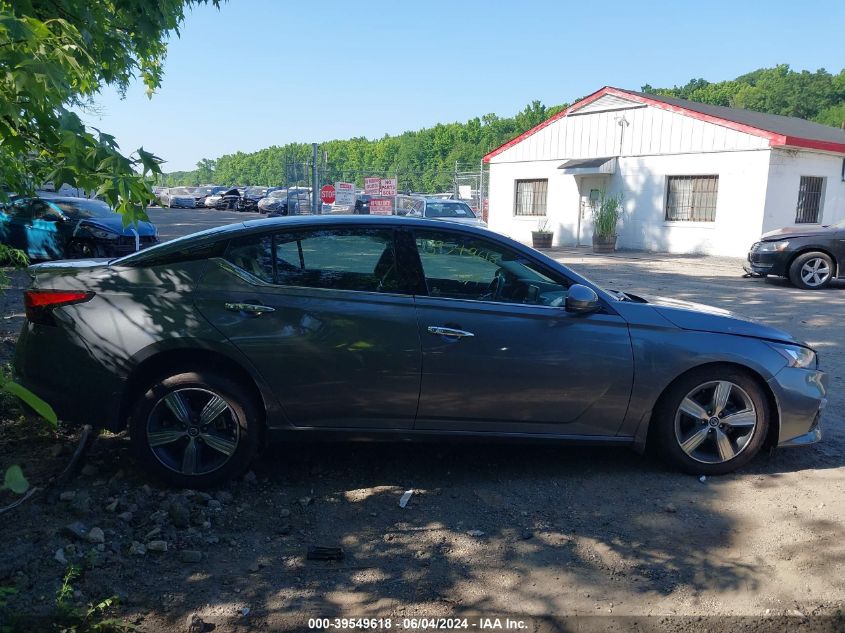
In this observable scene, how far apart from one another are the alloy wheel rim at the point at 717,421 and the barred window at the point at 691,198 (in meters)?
17.0

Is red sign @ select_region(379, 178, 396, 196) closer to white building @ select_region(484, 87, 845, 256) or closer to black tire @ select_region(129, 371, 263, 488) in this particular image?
white building @ select_region(484, 87, 845, 256)

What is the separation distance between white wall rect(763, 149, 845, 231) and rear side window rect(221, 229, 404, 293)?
1718 centimetres

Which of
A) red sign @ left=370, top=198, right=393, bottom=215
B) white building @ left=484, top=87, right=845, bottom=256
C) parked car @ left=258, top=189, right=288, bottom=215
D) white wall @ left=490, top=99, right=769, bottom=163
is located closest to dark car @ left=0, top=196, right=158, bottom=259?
red sign @ left=370, top=198, right=393, bottom=215

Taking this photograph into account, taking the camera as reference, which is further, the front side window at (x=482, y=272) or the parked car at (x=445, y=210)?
the parked car at (x=445, y=210)

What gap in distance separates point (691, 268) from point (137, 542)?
51.8 ft

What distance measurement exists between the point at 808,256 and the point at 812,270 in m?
0.27


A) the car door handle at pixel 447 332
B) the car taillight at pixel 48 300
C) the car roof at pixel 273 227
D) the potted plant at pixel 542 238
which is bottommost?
the potted plant at pixel 542 238

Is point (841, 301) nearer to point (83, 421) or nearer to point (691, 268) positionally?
point (691, 268)

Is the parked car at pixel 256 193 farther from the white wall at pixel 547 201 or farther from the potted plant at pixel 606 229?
the potted plant at pixel 606 229

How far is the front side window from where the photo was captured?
4.30 meters

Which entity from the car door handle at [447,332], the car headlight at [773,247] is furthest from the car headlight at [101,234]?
the car headlight at [773,247]

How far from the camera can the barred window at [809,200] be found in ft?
64.7

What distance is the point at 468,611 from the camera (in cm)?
299

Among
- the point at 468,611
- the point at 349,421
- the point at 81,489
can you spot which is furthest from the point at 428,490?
the point at 81,489
